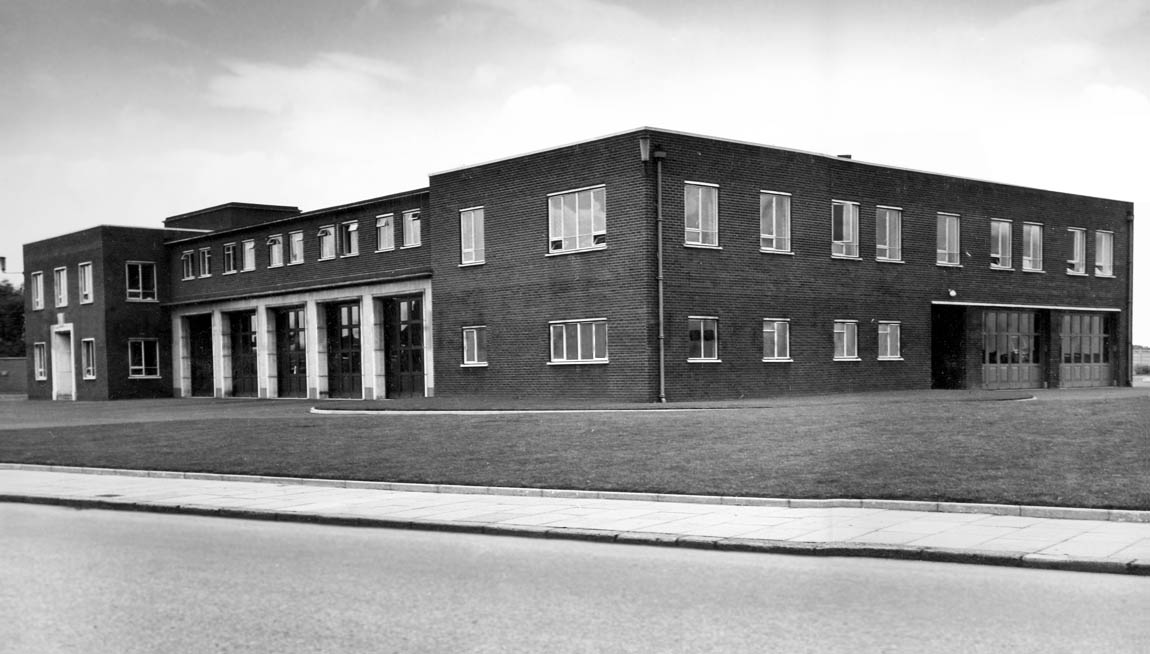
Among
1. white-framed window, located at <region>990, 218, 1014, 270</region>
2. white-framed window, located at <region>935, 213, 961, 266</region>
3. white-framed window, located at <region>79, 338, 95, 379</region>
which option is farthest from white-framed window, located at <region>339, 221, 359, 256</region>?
white-framed window, located at <region>990, 218, 1014, 270</region>

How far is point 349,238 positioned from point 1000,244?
25.0 metres

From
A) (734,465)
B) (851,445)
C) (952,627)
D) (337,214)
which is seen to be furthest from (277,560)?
(337,214)

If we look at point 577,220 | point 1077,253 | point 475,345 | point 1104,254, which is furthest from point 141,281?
point 1104,254

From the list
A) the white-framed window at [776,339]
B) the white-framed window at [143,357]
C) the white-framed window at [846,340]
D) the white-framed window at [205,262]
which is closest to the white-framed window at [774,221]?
the white-framed window at [776,339]

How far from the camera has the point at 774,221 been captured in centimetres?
3456

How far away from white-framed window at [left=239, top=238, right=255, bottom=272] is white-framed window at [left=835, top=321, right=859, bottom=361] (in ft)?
87.3

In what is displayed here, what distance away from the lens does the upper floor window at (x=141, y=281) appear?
180 ft

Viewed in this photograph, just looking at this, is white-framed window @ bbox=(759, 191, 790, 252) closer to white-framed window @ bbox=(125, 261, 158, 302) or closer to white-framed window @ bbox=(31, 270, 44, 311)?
white-framed window @ bbox=(125, 261, 158, 302)

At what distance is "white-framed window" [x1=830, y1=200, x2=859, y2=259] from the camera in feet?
119

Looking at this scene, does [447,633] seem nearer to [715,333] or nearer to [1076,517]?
[1076,517]

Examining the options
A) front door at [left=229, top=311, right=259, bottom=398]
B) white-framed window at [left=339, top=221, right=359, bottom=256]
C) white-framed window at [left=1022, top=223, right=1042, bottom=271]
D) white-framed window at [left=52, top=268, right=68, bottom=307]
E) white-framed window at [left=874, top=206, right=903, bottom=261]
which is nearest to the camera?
white-framed window at [left=874, top=206, right=903, bottom=261]

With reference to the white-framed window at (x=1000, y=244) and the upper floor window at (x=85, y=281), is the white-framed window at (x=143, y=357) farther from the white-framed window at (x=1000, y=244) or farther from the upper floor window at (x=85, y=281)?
the white-framed window at (x=1000, y=244)

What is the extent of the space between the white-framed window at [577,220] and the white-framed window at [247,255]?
20.8 meters

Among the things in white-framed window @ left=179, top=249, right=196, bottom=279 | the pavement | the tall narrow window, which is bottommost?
A: the pavement
